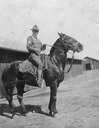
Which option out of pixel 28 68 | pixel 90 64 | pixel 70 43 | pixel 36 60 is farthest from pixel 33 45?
pixel 90 64

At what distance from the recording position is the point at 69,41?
25.1 ft

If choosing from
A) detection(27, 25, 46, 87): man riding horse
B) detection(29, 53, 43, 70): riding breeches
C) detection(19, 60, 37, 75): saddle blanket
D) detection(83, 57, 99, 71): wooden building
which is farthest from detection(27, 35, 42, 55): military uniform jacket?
detection(83, 57, 99, 71): wooden building

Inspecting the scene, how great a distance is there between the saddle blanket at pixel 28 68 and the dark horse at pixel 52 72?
160mm

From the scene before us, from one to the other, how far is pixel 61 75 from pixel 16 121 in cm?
238

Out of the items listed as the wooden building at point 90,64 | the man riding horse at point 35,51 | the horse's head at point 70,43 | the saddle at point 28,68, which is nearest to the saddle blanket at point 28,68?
the saddle at point 28,68

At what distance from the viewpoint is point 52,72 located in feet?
24.3

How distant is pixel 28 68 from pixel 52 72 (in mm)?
918

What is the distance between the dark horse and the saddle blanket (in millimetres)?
160

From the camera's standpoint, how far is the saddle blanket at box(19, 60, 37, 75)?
24.4 ft

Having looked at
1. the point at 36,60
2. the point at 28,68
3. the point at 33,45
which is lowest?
the point at 28,68

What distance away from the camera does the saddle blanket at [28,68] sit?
7450 mm

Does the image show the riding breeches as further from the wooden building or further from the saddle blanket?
the wooden building

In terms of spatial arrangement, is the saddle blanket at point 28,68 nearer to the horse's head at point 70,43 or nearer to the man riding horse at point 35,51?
the man riding horse at point 35,51

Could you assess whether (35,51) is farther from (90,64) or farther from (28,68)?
(90,64)
